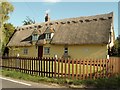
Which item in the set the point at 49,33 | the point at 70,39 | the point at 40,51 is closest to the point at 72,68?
the point at 70,39

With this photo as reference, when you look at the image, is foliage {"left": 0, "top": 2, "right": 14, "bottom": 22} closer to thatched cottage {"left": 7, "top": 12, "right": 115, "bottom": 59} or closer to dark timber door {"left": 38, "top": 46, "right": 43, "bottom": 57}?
thatched cottage {"left": 7, "top": 12, "right": 115, "bottom": 59}

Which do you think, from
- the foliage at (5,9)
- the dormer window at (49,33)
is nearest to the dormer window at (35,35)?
the dormer window at (49,33)

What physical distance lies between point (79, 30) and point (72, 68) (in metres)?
22.5

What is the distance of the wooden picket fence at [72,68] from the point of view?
13859 millimetres

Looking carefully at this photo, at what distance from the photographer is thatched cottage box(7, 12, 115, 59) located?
3221cm

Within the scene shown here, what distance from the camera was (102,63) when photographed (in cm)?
1475

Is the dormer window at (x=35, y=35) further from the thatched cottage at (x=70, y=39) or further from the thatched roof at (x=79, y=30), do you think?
the thatched roof at (x=79, y=30)

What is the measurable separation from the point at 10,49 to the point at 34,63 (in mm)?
29525

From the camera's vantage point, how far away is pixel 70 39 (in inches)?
1371

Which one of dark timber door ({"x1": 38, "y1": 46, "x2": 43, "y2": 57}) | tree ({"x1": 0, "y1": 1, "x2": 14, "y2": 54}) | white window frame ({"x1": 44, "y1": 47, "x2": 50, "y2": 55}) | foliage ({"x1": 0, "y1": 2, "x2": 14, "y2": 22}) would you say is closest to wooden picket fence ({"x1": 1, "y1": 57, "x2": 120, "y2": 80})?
white window frame ({"x1": 44, "y1": 47, "x2": 50, "y2": 55})

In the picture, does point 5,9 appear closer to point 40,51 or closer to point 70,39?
point 40,51

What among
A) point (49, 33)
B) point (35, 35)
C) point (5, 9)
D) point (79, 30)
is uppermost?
point (5, 9)

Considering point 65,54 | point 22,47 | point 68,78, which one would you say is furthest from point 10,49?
point 68,78

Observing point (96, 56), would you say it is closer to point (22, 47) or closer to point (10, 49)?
point (22, 47)
